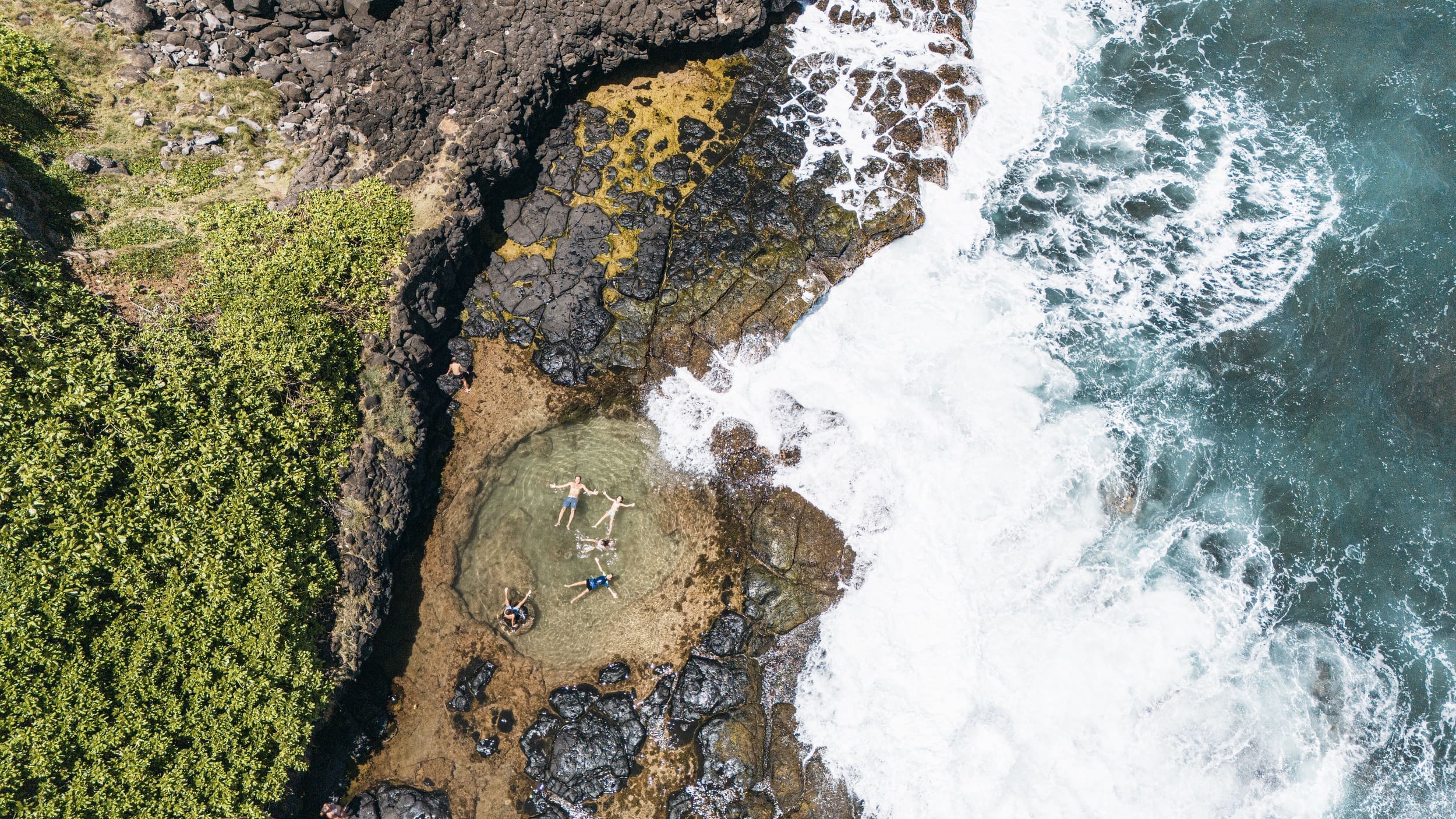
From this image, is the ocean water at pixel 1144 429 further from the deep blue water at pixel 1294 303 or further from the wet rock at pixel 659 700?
the wet rock at pixel 659 700

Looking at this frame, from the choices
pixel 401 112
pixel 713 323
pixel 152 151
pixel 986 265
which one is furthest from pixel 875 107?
pixel 152 151

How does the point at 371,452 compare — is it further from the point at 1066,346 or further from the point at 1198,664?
the point at 1198,664

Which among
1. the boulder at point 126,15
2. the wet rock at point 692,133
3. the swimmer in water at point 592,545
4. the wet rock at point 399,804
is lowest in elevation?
the wet rock at point 399,804

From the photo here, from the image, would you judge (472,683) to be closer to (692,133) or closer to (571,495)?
(571,495)

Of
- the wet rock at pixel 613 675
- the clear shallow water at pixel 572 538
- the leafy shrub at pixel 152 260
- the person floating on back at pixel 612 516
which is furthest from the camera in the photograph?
the person floating on back at pixel 612 516

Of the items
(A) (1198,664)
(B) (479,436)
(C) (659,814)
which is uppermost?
(B) (479,436)

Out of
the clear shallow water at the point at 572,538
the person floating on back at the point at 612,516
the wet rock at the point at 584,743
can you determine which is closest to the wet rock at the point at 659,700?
the wet rock at the point at 584,743
